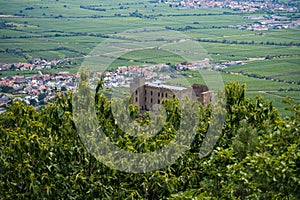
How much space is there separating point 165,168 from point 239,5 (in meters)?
80.4

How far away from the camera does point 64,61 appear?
47125 millimetres

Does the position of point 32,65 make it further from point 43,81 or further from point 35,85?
point 35,85

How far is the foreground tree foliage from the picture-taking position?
5.92 m

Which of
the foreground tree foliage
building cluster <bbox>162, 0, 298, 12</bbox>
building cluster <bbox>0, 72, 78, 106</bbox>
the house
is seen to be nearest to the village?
building cluster <bbox>0, 72, 78, 106</bbox>

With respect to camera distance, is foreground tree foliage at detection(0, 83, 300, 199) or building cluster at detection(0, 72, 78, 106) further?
building cluster at detection(0, 72, 78, 106)

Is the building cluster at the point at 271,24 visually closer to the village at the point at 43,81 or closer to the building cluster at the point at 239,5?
the building cluster at the point at 239,5

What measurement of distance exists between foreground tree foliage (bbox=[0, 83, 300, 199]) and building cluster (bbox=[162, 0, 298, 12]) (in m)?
71.8

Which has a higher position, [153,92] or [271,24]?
[153,92]

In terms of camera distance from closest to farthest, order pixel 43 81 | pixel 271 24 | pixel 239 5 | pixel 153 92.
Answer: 1. pixel 153 92
2. pixel 43 81
3. pixel 271 24
4. pixel 239 5

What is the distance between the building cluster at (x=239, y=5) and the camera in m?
80.8

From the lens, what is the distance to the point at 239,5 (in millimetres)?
85812

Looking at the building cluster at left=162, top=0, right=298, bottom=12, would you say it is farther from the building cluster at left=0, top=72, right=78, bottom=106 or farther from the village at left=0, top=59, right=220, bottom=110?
the building cluster at left=0, top=72, right=78, bottom=106

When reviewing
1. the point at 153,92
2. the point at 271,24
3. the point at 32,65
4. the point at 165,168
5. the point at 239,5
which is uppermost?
the point at 165,168

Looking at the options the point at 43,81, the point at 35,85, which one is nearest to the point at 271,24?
the point at 43,81
